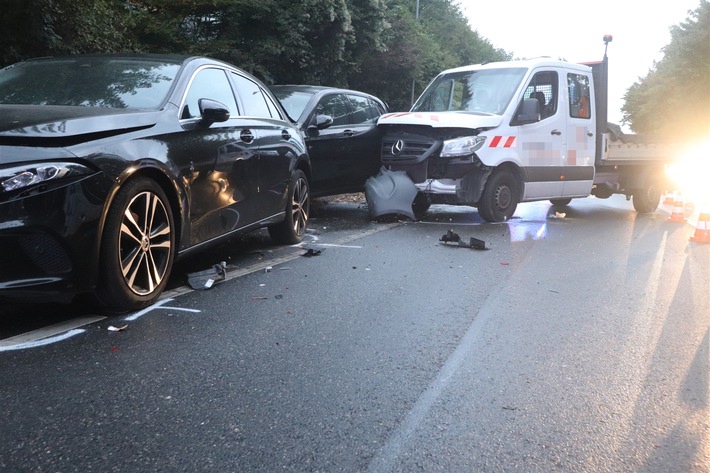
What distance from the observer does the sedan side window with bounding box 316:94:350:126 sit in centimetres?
927

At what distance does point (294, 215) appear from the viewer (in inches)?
282

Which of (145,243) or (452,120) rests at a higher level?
(452,120)

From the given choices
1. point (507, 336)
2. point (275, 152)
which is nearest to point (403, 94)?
point (275, 152)

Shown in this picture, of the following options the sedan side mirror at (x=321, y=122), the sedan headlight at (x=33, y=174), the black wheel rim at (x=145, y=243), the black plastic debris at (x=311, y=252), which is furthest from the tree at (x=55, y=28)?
the sedan headlight at (x=33, y=174)

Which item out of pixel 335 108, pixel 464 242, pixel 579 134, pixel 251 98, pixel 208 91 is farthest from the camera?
pixel 579 134

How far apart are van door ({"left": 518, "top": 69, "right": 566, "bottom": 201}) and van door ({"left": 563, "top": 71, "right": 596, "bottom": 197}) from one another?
0.54 feet

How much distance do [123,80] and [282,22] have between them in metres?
11.4

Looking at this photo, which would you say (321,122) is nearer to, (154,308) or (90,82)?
(90,82)

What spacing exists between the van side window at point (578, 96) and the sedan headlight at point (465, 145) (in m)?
2.07

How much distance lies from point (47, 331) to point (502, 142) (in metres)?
6.77

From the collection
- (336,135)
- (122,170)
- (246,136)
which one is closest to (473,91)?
(336,135)

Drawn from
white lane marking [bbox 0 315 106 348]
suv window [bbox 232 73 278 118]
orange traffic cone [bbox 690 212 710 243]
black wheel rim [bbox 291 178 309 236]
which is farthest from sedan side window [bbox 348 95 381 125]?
white lane marking [bbox 0 315 106 348]

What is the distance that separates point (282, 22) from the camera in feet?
51.1

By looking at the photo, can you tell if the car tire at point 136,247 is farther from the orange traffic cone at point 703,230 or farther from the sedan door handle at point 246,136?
the orange traffic cone at point 703,230
